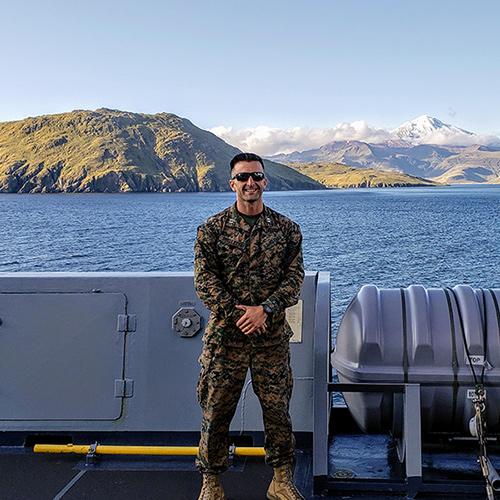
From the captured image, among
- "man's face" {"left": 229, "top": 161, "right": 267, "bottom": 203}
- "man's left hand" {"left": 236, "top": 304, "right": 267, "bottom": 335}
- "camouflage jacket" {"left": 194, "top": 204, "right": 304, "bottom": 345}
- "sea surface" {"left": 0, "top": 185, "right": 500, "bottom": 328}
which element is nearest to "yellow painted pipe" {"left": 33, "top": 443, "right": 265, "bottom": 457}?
"camouflage jacket" {"left": 194, "top": 204, "right": 304, "bottom": 345}

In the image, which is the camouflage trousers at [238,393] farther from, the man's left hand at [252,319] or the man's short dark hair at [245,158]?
the man's short dark hair at [245,158]

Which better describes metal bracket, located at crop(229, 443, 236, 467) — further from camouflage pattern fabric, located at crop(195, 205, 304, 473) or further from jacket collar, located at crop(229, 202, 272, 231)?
jacket collar, located at crop(229, 202, 272, 231)

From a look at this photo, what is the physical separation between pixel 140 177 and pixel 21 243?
13606cm

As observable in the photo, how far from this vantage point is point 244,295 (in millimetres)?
3711

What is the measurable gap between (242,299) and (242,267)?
173 millimetres

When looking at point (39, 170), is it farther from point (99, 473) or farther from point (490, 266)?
point (99, 473)

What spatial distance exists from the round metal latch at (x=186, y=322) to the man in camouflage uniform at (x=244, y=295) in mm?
1099

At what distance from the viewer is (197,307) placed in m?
4.93

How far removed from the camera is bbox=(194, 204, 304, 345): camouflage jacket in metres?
3.70

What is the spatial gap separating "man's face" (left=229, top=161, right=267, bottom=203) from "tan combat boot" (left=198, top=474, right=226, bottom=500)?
1.58m

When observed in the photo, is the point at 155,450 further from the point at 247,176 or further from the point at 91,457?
the point at 247,176

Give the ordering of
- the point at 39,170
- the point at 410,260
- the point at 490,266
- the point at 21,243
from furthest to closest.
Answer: the point at 39,170 → the point at 21,243 → the point at 410,260 → the point at 490,266

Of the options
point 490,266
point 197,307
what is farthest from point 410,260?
point 197,307

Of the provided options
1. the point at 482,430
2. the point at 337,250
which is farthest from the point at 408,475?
the point at 337,250
